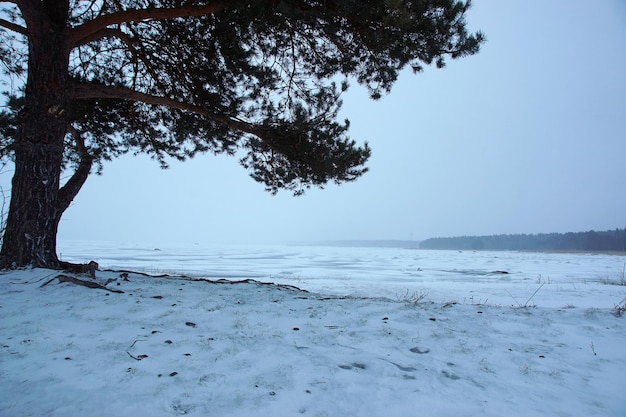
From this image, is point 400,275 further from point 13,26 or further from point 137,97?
point 13,26

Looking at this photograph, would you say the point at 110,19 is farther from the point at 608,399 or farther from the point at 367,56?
the point at 608,399

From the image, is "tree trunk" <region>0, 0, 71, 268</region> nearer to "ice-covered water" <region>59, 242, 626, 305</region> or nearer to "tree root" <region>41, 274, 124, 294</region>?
"tree root" <region>41, 274, 124, 294</region>

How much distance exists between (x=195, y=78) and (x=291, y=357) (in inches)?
204

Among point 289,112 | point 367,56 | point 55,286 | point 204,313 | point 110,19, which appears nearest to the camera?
point 204,313

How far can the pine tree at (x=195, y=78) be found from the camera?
4418mm

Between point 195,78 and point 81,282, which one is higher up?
point 195,78

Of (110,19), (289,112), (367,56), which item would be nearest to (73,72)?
(110,19)

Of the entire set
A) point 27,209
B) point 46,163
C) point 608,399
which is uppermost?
point 46,163

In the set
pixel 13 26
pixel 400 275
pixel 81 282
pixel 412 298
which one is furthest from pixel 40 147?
pixel 400 275

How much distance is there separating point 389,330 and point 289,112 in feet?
13.5

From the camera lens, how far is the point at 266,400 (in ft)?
6.05

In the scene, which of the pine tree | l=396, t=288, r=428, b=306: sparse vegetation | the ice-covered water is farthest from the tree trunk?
l=396, t=288, r=428, b=306: sparse vegetation

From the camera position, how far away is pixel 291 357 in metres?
2.39

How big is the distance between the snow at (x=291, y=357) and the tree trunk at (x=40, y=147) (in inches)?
27.7
